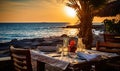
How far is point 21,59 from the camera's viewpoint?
326 cm

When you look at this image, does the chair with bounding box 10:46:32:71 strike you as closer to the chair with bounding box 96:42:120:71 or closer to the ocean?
the chair with bounding box 96:42:120:71

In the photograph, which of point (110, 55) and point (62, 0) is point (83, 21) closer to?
point (62, 0)

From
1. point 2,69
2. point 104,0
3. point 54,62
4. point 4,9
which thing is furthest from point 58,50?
point 4,9

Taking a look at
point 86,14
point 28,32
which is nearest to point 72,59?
A: point 86,14

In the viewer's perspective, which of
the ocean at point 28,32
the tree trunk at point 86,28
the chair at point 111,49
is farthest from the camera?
the ocean at point 28,32

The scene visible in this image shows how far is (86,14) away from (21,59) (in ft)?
12.2

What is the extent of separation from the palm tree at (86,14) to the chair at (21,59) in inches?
130

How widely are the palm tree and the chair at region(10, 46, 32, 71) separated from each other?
3.30 m

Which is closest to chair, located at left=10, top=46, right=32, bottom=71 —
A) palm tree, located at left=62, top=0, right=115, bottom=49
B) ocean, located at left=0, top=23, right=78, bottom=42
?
palm tree, located at left=62, top=0, right=115, bottom=49

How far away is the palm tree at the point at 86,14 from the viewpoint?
657 centimetres

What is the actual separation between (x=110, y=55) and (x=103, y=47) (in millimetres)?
1281

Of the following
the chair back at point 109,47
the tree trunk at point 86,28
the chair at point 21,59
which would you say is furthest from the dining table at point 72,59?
the tree trunk at point 86,28

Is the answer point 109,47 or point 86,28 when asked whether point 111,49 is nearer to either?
point 109,47

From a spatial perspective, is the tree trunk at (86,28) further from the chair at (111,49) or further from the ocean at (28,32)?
the ocean at (28,32)
